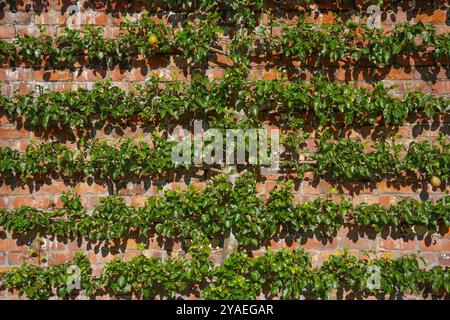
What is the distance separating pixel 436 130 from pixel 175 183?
4.63 feet

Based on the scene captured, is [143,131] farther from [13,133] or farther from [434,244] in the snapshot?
[434,244]

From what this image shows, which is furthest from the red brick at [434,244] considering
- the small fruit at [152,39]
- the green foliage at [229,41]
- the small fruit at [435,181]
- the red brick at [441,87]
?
the small fruit at [152,39]

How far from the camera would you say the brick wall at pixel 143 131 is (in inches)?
95.7

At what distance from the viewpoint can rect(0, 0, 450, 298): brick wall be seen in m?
2.43

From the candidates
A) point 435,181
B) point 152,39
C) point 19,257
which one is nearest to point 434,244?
point 435,181

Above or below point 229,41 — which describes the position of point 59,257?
below

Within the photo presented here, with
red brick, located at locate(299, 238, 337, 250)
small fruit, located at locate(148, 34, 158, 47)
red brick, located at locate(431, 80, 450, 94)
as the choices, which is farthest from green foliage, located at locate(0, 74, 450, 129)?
red brick, located at locate(299, 238, 337, 250)

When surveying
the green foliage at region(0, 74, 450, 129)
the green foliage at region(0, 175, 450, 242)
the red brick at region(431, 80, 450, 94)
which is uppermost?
the red brick at region(431, 80, 450, 94)

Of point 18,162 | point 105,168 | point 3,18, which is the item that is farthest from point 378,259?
point 3,18

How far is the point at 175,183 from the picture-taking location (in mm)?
2469

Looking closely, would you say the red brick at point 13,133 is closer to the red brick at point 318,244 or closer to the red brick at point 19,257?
the red brick at point 19,257

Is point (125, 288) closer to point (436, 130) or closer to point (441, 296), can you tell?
point (441, 296)

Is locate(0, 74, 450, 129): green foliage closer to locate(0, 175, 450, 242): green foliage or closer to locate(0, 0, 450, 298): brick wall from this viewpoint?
locate(0, 0, 450, 298): brick wall

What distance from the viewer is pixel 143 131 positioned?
2.47 m
